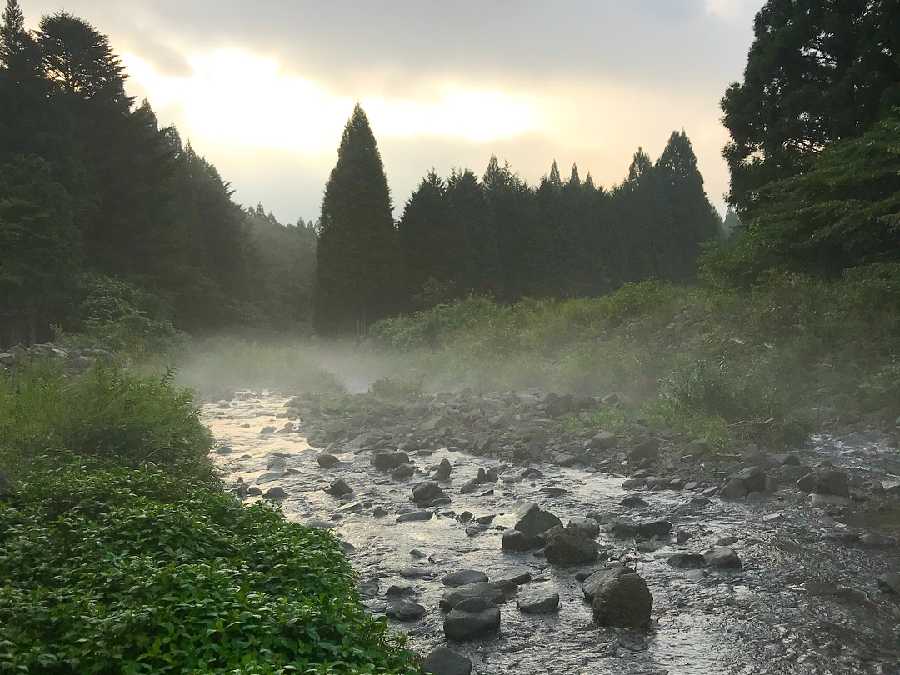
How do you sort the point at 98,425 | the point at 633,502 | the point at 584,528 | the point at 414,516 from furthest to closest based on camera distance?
the point at 98,425
the point at 633,502
the point at 414,516
the point at 584,528

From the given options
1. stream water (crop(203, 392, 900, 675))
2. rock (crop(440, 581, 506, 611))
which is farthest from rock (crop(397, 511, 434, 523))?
rock (crop(440, 581, 506, 611))

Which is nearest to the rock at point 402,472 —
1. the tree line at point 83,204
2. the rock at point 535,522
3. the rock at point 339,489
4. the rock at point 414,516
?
the rock at point 339,489

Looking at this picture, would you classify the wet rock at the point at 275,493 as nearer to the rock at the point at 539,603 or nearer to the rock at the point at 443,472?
the rock at the point at 443,472

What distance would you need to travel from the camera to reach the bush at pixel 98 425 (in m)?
9.57

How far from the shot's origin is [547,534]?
845 centimetres

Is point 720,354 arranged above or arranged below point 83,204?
below

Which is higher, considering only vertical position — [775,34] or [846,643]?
[775,34]

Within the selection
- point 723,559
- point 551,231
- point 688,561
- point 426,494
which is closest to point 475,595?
point 688,561

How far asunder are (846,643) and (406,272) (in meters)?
40.4

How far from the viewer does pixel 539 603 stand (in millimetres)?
6703

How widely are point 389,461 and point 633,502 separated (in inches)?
199

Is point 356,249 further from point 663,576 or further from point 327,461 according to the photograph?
point 663,576

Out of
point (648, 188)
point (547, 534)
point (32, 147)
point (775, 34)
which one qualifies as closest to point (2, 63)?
point (32, 147)

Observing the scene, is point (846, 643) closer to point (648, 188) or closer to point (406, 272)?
point (406, 272)
